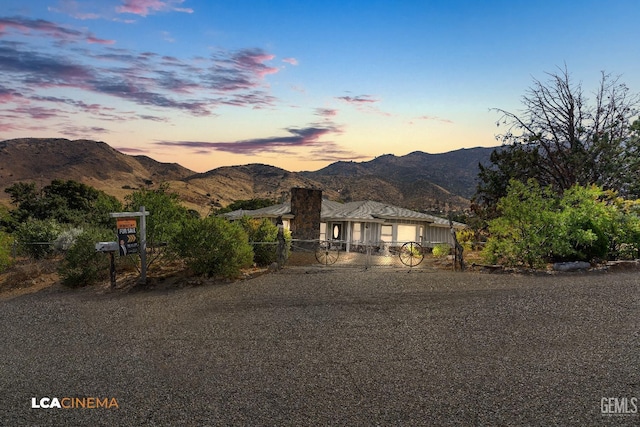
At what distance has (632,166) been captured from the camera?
76.7ft

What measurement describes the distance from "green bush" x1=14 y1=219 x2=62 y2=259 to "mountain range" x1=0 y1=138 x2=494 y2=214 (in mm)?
48162

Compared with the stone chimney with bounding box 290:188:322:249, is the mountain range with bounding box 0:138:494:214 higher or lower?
higher

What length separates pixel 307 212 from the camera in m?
27.5

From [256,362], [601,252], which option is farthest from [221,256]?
[601,252]

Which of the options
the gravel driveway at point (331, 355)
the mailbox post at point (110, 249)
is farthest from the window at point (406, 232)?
the mailbox post at point (110, 249)

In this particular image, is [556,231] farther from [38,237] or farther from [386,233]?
[38,237]

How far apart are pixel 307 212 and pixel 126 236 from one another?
50.5 feet

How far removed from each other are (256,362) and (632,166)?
24327mm

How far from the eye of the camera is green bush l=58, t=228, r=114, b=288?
13.2 meters

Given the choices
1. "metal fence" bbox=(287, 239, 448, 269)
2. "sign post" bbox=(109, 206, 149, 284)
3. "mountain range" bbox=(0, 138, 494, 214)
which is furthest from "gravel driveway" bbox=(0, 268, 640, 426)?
"mountain range" bbox=(0, 138, 494, 214)

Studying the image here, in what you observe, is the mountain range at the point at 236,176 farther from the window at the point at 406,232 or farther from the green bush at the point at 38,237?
the green bush at the point at 38,237

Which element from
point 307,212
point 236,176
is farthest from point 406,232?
point 236,176

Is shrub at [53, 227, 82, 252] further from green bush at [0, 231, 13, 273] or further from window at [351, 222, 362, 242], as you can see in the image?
window at [351, 222, 362, 242]

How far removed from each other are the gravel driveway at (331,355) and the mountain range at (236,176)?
58955 mm
